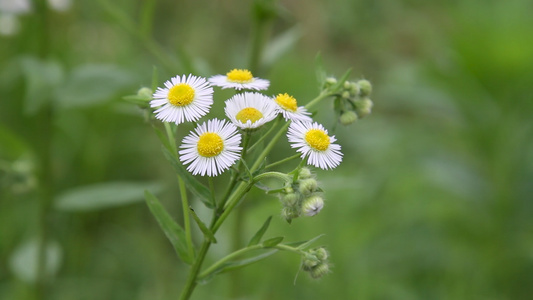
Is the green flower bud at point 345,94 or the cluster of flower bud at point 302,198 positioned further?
the green flower bud at point 345,94

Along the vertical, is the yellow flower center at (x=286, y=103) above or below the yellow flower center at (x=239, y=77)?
below

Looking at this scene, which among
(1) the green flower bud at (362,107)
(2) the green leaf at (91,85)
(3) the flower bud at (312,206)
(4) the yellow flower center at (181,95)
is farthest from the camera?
(2) the green leaf at (91,85)

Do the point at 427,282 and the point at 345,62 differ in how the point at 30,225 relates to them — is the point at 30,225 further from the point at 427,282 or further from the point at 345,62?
the point at 345,62

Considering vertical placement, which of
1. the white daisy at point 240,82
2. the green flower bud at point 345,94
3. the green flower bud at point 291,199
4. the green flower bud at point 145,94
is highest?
the green flower bud at point 345,94

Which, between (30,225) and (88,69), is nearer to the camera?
(88,69)

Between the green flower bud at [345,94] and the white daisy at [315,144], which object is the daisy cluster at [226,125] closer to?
the white daisy at [315,144]

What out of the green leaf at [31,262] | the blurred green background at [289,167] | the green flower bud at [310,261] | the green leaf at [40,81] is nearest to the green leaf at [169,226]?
the green flower bud at [310,261]

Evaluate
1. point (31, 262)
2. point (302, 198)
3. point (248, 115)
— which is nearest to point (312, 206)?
point (302, 198)

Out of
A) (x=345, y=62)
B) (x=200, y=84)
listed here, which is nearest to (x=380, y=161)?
(x=345, y=62)
